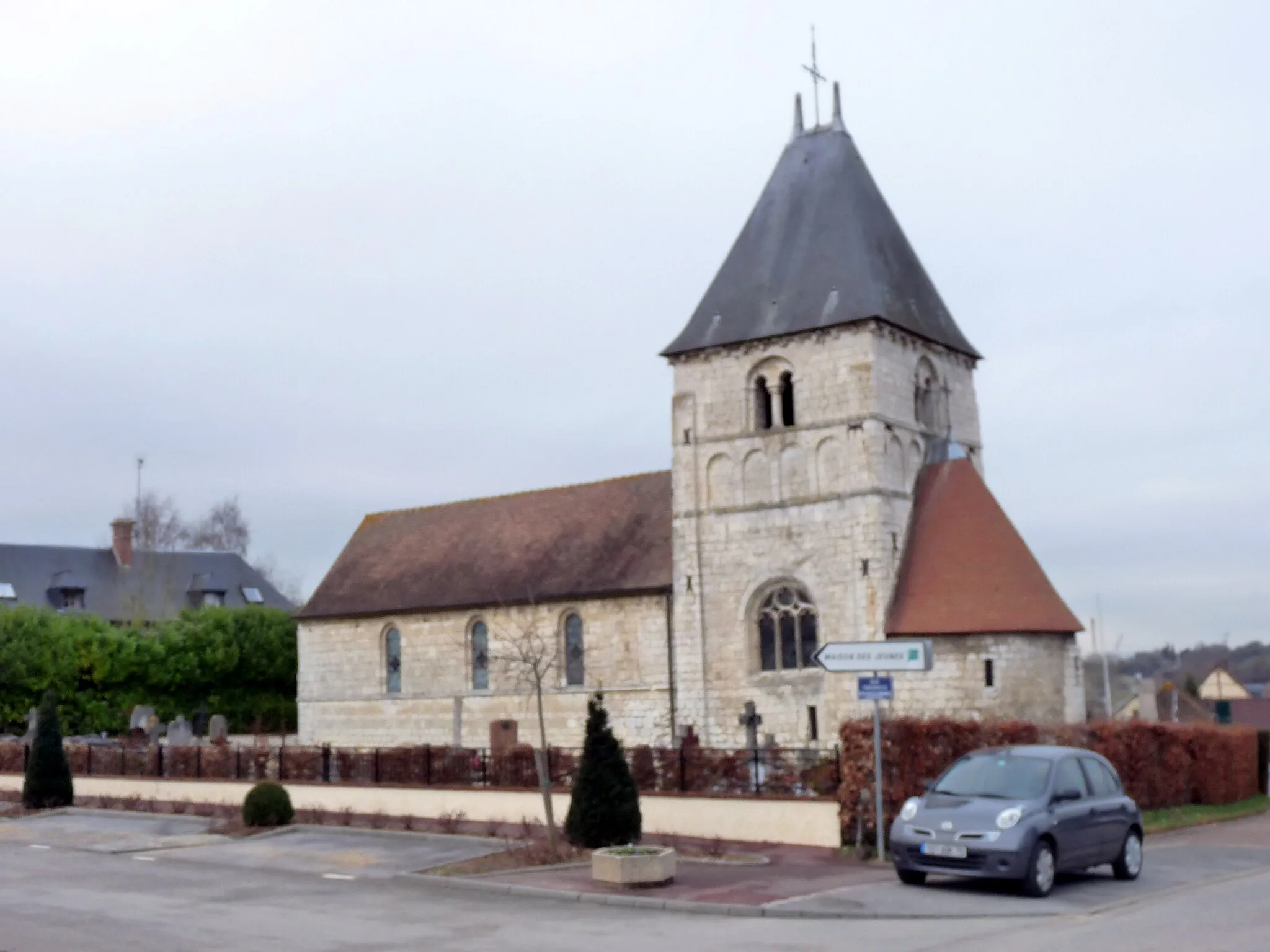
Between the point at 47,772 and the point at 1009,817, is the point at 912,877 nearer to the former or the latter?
the point at 1009,817

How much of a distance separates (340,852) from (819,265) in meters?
19.6

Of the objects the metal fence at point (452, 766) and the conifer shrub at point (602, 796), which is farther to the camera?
the metal fence at point (452, 766)

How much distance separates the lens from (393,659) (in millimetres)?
41312

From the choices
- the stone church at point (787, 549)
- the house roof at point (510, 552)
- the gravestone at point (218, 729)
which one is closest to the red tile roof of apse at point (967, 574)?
the stone church at point (787, 549)

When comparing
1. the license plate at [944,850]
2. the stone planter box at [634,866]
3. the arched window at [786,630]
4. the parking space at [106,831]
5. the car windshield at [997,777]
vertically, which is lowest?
the parking space at [106,831]

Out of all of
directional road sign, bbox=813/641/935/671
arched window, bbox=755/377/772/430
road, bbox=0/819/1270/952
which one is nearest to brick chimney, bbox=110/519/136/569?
arched window, bbox=755/377/772/430

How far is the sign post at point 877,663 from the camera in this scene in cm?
1733

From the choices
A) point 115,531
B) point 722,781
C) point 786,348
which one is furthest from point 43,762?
point 115,531

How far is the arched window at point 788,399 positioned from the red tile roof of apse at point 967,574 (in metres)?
3.62

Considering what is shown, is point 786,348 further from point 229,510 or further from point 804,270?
point 229,510

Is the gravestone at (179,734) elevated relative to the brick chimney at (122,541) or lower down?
lower down

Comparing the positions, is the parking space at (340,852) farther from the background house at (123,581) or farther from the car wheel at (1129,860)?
the background house at (123,581)

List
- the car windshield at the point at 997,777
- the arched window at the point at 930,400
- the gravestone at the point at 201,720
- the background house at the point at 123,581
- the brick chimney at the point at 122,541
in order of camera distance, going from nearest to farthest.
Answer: the car windshield at the point at 997,777 → the arched window at the point at 930,400 → the gravestone at the point at 201,720 → the background house at the point at 123,581 → the brick chimney at the point at 122,541

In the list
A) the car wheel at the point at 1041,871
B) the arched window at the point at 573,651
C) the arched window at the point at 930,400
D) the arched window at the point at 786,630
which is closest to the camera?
the car wheel at the point at 1041,871
